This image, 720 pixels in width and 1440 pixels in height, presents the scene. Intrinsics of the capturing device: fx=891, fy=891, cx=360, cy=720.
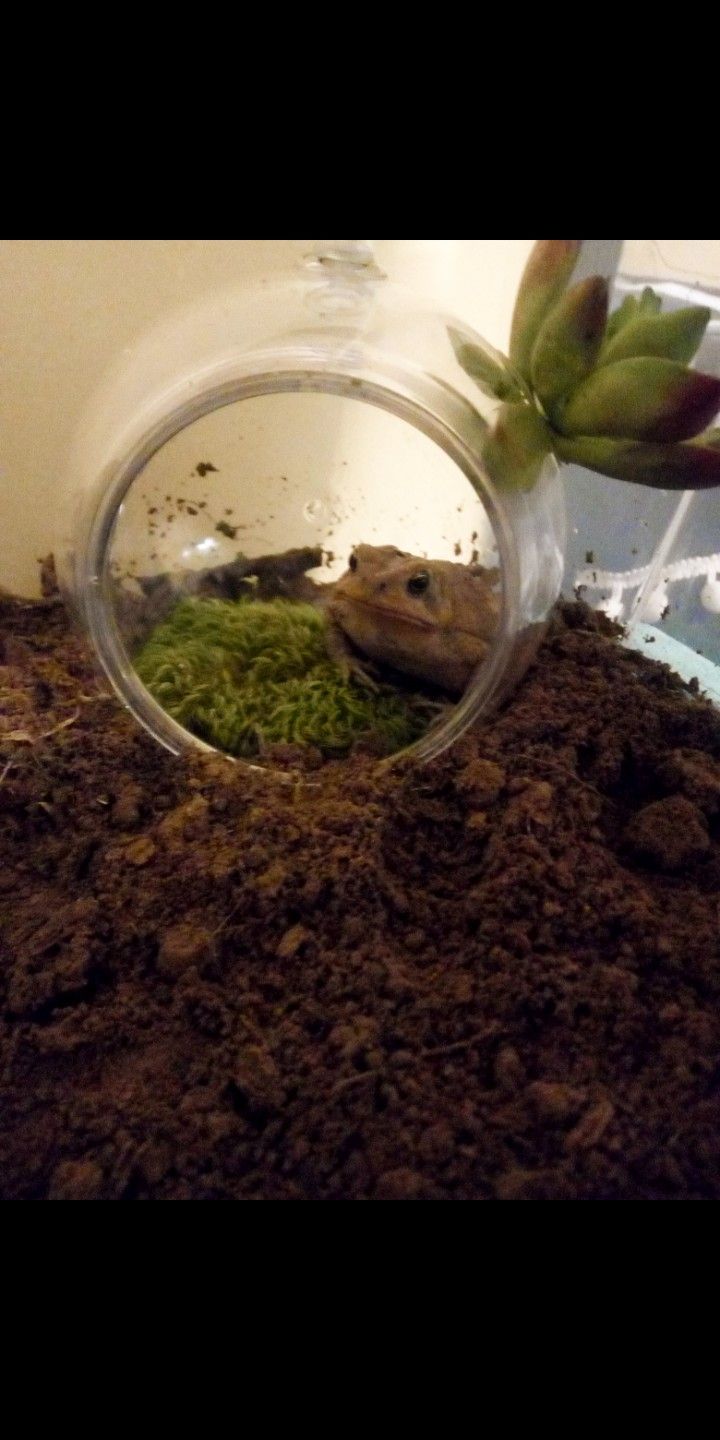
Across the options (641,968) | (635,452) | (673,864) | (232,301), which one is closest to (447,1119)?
(641,968)

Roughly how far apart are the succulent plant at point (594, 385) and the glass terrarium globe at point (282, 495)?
37mm

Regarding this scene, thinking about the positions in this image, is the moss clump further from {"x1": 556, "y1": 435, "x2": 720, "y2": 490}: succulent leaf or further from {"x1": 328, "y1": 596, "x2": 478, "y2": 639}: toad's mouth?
{"x1": 556, "y1": 435, "x2": 720, "y2": 490}: succulent leaf

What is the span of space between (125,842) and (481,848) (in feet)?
1.37

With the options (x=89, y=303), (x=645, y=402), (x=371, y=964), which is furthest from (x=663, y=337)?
(x=89, y=303)

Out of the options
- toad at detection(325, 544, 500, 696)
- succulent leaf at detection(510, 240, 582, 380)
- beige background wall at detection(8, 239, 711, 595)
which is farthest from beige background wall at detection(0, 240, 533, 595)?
toad at detection(325, 544, 500, 696)

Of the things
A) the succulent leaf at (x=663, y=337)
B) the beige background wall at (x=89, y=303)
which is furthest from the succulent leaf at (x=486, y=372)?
the beige background wall at (x=89, y=303)

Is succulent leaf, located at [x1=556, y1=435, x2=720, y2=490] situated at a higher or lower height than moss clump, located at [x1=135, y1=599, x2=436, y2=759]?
higher

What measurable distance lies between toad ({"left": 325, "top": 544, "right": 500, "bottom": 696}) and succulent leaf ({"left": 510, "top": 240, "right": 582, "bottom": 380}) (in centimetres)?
30

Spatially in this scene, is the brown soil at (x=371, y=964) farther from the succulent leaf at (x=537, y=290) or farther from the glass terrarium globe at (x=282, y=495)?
the succulent leaf at (x=537, y=290)

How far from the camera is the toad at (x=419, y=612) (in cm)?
128

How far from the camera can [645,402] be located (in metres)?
1.11

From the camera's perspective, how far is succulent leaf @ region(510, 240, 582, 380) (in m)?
1.19

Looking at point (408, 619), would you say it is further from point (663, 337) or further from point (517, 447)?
point (663, 337)

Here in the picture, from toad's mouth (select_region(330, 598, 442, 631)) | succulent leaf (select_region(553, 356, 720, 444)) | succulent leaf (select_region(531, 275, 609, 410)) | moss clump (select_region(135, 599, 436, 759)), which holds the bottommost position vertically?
moss clump (select_region(135, 599, 436, 759))
